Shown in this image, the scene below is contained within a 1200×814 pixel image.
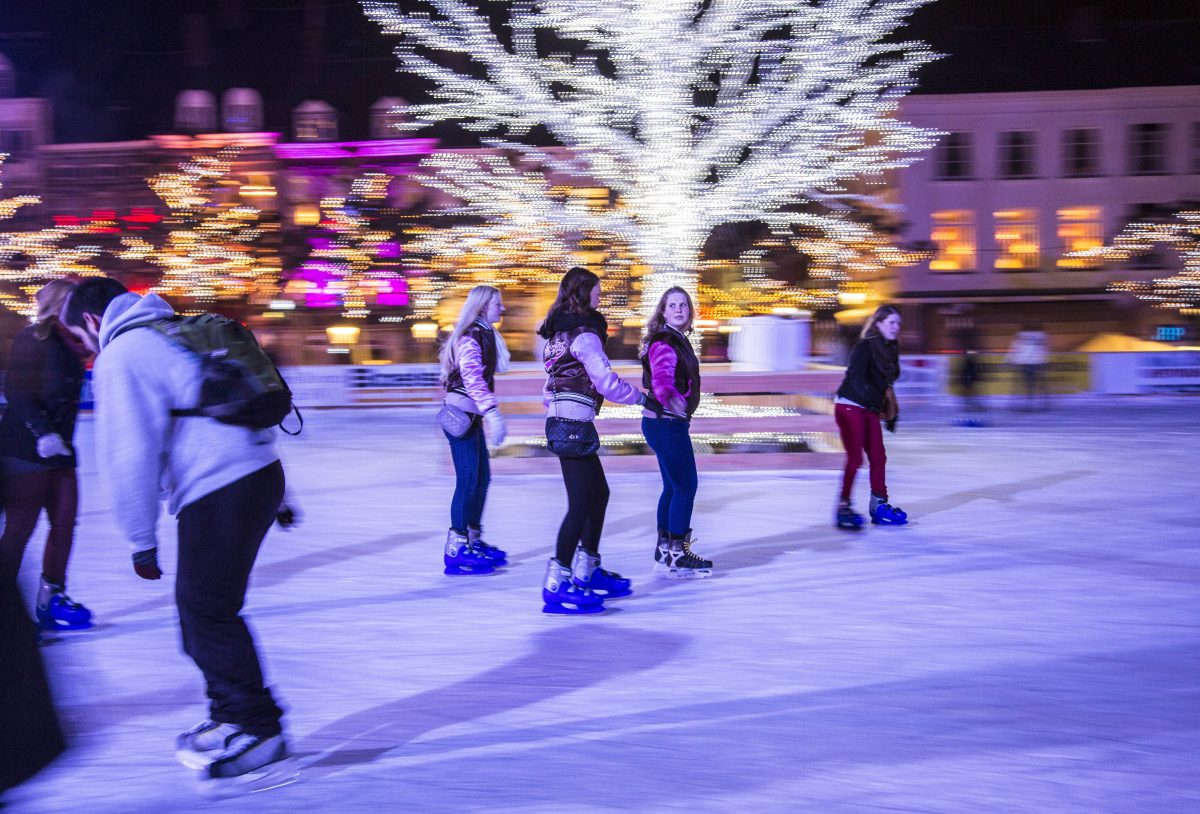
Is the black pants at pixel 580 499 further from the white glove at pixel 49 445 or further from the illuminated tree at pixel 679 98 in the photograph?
the illuminated tree at pixel 679 98

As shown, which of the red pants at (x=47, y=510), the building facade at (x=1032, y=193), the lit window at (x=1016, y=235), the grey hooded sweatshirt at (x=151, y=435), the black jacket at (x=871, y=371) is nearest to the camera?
the grey hooded sweatshirt at (x=151, y=435)

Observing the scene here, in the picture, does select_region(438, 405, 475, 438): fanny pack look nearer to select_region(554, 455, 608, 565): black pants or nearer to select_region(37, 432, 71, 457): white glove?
select_region(554, 455, 608, 565): black pants

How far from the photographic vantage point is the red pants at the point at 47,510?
18.2 feet

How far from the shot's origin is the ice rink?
366 centimetres

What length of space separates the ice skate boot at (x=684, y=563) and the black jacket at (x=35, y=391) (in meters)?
3.35

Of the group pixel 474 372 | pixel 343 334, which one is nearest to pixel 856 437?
pixel 474 372

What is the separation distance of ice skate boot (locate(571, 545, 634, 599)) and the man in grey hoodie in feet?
8.05

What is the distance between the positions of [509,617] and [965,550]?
3355mm

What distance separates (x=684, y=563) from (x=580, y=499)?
1.26m

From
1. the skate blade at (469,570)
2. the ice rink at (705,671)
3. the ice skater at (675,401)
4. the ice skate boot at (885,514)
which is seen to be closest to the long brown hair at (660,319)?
the ice skater at (675,401)

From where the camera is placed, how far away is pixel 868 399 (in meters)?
8.37

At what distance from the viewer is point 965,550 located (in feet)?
25.3

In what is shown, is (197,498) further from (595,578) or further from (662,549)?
(662,549)

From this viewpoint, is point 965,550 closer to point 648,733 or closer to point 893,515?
point 893,515
